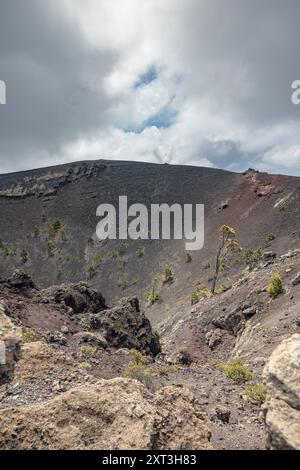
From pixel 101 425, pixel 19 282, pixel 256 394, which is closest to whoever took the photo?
pixel 101 425

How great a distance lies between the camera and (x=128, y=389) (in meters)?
5.82

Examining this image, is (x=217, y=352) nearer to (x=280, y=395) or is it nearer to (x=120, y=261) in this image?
(x=280, y=395)

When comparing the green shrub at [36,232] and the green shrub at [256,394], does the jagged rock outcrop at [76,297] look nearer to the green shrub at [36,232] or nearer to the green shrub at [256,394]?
the green shrub at [256,394]

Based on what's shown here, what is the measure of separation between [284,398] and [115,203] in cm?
7610

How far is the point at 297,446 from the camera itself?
406cm

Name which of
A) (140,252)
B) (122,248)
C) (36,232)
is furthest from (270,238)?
(36,232)

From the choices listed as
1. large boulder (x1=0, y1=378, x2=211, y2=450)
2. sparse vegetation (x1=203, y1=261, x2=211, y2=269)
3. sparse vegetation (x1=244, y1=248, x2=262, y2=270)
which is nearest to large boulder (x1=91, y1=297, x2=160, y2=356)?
large boulder (x1=0, y1=378, x2=211, y2=450)

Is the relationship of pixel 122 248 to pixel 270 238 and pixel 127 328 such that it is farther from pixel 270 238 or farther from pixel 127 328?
pixel 127 328

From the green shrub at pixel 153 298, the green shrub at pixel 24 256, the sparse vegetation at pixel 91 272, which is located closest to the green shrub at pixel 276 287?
the green shrub at pixel 153 298

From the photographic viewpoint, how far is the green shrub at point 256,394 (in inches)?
352

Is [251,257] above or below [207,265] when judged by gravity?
above

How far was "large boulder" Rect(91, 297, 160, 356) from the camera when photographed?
17891 millimetres
